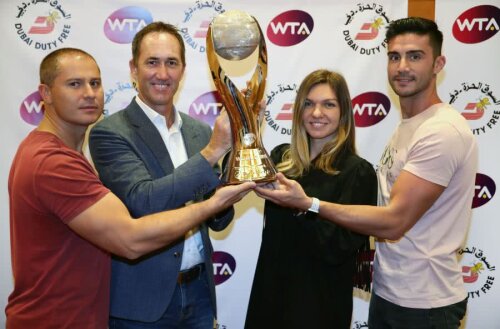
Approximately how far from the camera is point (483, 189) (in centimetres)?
310

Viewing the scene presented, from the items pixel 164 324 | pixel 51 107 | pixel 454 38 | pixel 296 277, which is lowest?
pixel 164 324

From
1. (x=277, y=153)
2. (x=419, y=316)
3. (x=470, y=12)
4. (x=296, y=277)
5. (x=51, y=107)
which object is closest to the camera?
(x=51, y=107)

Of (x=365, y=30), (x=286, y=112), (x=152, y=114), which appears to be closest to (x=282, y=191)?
(x=152, y=114)

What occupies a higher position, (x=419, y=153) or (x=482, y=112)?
(x=482, y=112)

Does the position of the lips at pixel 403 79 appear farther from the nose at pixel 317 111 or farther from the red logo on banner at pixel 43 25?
the red logo on banner at pixel 43 25

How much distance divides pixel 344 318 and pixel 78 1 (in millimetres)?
2398

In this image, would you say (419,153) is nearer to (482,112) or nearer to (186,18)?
(482,112)

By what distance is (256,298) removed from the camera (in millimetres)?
1982

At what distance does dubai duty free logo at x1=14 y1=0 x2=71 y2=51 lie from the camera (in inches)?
122

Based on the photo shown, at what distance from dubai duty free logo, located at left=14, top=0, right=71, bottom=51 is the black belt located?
1.83 metres

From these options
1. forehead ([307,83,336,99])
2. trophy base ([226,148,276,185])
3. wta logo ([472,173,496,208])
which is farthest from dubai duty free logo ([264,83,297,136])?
trophy base ([226,148,276,185])

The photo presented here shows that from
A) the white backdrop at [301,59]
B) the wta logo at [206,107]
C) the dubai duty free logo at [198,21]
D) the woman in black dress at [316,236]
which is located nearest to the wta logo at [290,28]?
the white backdrop at [301,59]

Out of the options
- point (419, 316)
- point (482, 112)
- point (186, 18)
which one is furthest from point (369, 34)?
point (419, 316)

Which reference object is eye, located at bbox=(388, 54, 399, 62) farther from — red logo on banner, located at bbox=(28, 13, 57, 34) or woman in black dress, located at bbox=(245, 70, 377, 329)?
red logo on banner, located at bbox=(28, 13, 57, 34)
